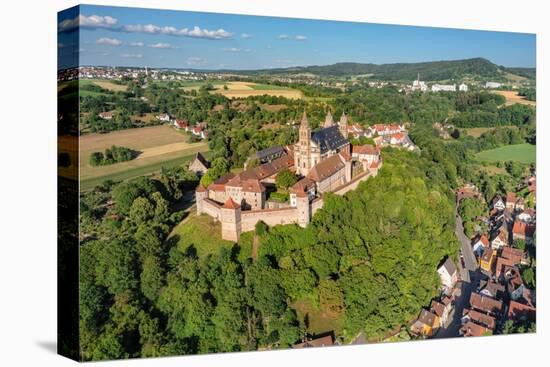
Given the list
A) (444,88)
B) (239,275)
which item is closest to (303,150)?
(239,275)

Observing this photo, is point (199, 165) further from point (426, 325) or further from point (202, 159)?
point (426, 325)

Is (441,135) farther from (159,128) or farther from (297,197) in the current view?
(159,128)

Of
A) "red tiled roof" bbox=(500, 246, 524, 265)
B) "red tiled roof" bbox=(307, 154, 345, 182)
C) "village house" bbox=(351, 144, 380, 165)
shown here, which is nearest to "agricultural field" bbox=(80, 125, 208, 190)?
"red tiled roof" bbox=(307, 154, 345, 182)

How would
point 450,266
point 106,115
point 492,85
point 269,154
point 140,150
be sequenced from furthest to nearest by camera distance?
1. point 492,85
2. point 450,266
3. point 269,154
4. point 140,150
5. point 106,115

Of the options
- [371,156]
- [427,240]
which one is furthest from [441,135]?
[427,240]

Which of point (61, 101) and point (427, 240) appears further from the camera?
point (427, 240)
